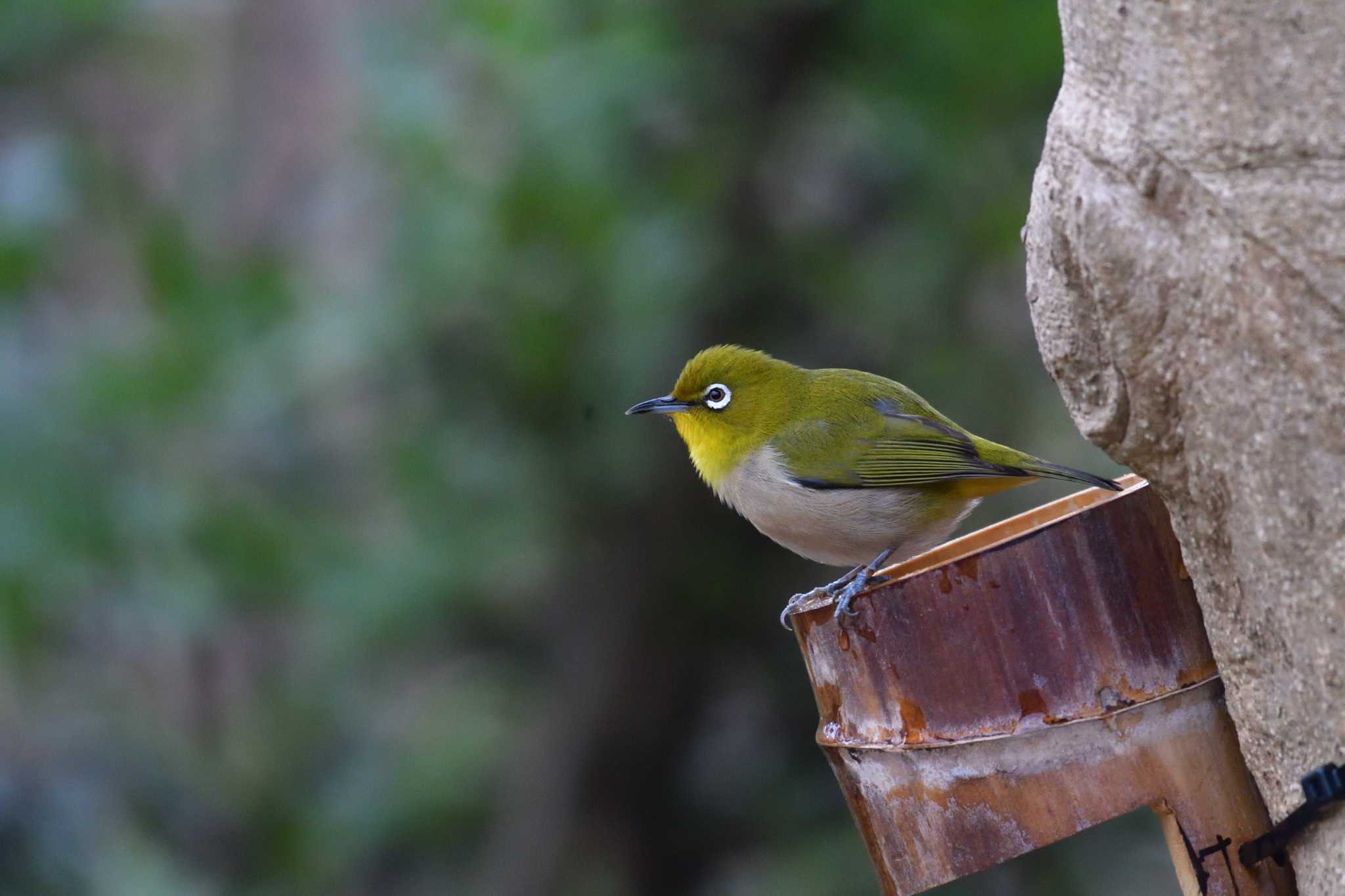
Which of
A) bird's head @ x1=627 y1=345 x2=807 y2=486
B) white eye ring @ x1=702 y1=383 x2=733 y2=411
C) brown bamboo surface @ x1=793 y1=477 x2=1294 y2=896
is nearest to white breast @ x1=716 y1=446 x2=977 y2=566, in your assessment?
bird's head @ x1=627 y1=345 x2=807 y2=486

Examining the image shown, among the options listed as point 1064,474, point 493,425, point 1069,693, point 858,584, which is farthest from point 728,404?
point 493,425

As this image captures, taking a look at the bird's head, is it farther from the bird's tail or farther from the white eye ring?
the bird's tail

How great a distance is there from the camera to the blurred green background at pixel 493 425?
19.0ft

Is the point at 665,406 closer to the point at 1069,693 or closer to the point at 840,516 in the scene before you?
the point at 840,516

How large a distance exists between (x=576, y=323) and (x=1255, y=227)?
457 centimetres

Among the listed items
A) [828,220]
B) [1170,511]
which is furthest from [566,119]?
[1170,511]

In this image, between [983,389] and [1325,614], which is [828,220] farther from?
[1325,614]

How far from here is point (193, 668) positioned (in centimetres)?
889

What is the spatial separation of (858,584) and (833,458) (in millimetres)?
858

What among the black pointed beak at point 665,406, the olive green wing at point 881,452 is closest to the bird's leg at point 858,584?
the olive green wing at point 881,452

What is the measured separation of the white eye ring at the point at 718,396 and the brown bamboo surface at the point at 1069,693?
2046mm

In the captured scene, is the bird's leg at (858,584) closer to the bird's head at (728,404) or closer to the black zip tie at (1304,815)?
the bird's head at (728,404)

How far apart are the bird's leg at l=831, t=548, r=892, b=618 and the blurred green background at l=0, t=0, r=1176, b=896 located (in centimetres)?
243

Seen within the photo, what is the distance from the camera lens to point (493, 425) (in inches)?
262
